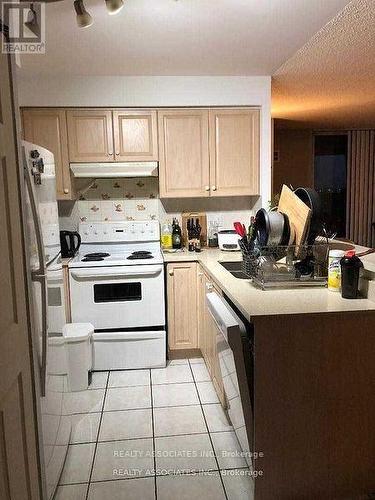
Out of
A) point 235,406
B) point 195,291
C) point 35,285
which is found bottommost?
point 235,406

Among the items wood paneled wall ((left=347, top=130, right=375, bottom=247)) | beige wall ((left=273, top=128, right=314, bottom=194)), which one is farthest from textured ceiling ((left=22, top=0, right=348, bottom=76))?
wood paneled wall ((left=347, top=130, right=375, bottom=247))

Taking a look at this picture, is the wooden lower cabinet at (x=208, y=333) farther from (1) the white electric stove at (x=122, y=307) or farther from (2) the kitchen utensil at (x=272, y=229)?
(2) the kitchen utensil at (x=272, y=229)

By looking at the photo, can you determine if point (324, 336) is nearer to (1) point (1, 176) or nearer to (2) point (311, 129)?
(1) point (1, 176)

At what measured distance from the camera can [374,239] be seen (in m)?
6.50

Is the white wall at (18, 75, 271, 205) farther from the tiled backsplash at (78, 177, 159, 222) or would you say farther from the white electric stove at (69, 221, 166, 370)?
the white electric stove at (69, 221, 166, 370)

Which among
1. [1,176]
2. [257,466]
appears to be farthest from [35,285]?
[257,466]

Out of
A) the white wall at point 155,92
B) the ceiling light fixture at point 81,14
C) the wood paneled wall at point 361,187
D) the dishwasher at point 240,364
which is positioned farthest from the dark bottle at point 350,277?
the wood paneled wall at point 361,187

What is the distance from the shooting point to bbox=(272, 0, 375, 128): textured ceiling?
7.55 feet

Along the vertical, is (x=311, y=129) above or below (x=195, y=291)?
above

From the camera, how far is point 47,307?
1.63 m

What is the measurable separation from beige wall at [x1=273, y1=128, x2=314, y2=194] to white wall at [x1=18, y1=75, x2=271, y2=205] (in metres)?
2.90

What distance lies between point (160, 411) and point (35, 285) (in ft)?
4.64

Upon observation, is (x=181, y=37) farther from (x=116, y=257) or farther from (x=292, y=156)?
(x=292, y=156)

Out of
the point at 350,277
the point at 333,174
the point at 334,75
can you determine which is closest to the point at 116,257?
the point at 350,277
